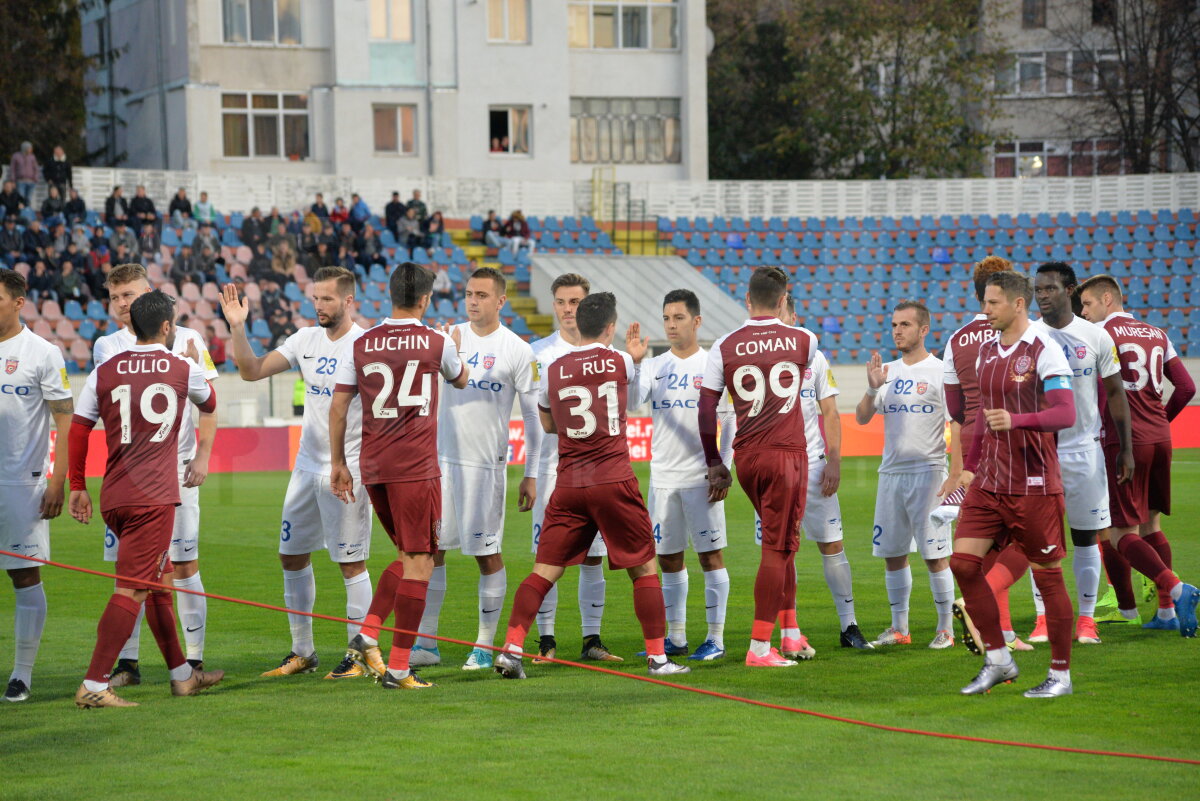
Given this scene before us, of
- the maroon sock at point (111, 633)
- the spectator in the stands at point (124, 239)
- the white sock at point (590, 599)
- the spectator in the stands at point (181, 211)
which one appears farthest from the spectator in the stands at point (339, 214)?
the maroon sock at point (111, 633)

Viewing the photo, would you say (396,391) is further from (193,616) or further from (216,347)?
(216,347)

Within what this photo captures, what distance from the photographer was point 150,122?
3925 cm

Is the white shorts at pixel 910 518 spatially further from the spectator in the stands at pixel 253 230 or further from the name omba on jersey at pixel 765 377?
the spectator in the stands at pixel 253 230

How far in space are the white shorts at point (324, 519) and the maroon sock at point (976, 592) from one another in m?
3.25

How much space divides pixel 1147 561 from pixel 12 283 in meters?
6.79

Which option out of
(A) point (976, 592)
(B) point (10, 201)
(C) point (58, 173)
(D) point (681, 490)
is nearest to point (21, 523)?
(D) point (681, 490)

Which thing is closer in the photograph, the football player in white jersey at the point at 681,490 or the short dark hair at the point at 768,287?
the short dark hair at the point at 768,287

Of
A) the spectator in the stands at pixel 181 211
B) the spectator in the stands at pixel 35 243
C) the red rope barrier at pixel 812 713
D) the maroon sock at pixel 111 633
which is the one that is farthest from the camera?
the spectator in the stands at pixel 181 211

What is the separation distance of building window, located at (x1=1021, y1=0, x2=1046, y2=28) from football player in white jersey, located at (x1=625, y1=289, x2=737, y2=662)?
137 feet

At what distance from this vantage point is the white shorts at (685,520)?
855 centimetres

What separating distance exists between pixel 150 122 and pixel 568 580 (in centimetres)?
3110

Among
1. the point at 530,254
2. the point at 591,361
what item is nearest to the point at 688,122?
the point at 530,254

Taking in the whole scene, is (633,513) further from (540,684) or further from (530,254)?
(530,254)

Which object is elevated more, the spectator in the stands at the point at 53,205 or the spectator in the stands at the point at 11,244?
the spectator in the stands at the point at 53,205
